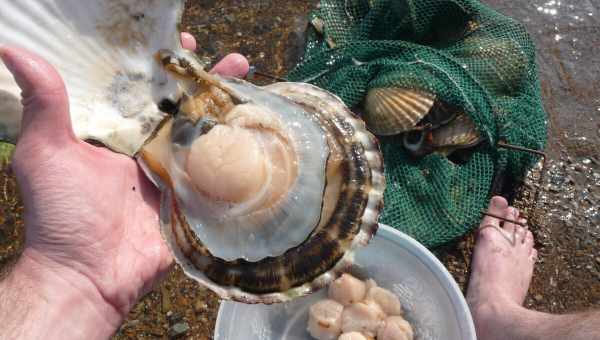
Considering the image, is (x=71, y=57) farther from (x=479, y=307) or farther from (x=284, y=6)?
(x=479, y=307)

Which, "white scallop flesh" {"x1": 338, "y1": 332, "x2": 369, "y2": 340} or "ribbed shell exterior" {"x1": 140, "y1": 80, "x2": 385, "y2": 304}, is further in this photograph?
"white scallop flesh" {"x1": 338, "y1": 332, "x2": 369, "y2": 340}

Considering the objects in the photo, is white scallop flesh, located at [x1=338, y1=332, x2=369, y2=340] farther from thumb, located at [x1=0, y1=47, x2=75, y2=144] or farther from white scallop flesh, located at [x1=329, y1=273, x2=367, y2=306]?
thumb, located at [x1=0, y1=47, x2=75, y2=144]

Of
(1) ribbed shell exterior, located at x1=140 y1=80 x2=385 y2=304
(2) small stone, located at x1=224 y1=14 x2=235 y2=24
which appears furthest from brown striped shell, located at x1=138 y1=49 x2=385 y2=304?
(2) small stone, located at x1=224 y1=14 x2=235 y2=24

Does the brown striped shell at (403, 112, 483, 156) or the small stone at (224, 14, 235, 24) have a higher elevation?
the small stone at (224, 14, 235, 24)

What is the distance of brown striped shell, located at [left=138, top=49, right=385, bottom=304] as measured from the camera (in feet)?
5.66

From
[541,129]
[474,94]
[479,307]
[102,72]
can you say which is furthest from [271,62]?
[479,307]

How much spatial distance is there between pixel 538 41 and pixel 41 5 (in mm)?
3061

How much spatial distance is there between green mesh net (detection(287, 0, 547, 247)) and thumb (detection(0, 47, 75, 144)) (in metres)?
1.67

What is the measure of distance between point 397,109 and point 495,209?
0.82 meters

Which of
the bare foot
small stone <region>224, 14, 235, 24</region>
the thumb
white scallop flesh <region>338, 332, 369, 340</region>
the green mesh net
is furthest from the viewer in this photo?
small stone <region>224, 14, 235, 24</region>

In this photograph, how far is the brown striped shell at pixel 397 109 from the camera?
2729 mm

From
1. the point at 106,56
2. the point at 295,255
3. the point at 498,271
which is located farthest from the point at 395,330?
the point at 106,56

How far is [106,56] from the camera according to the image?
187cm

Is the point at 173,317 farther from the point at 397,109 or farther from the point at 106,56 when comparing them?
the point at 397,109
